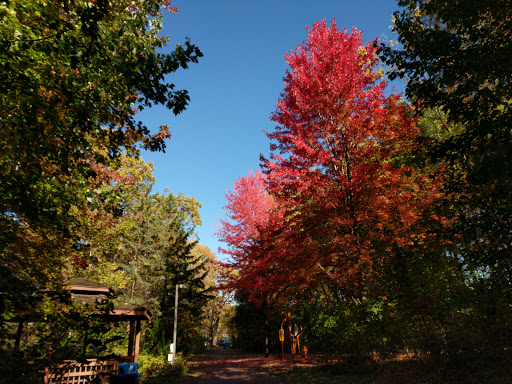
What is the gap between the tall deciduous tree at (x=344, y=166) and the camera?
891 centimetres

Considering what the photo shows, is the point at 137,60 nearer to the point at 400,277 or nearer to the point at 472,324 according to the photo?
the point at 400,277

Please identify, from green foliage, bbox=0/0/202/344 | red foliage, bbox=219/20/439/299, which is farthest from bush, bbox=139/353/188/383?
green foliage, bbox=0/0/202/344

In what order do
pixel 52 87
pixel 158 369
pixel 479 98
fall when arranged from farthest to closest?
pixel 158 369, pixel 479 98, pixel 52 87

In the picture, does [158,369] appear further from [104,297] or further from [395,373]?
[395,373]

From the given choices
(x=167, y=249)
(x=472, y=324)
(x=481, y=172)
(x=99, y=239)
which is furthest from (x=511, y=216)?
(x=167, y=249)

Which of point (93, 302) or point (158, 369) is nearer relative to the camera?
point (93, 302)

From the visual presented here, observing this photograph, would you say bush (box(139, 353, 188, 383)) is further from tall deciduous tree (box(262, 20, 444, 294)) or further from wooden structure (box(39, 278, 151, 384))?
tall deciduous tree (box(262, 20, 444, 294))

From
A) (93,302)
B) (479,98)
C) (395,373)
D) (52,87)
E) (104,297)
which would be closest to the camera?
(52,87)

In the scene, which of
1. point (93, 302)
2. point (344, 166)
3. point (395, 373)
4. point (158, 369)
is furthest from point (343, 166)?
point (158, 369)

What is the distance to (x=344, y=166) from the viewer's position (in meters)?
10.1

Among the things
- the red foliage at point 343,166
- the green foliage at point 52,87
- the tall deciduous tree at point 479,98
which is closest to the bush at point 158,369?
the red foliage at point 343,166

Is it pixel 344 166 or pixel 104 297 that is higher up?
pixel 344 166

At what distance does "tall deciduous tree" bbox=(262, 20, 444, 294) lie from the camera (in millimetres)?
8914

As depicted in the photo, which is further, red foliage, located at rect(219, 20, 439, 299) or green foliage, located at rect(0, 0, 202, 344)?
red foliage, located at rect(219, 20, 439, 299)
